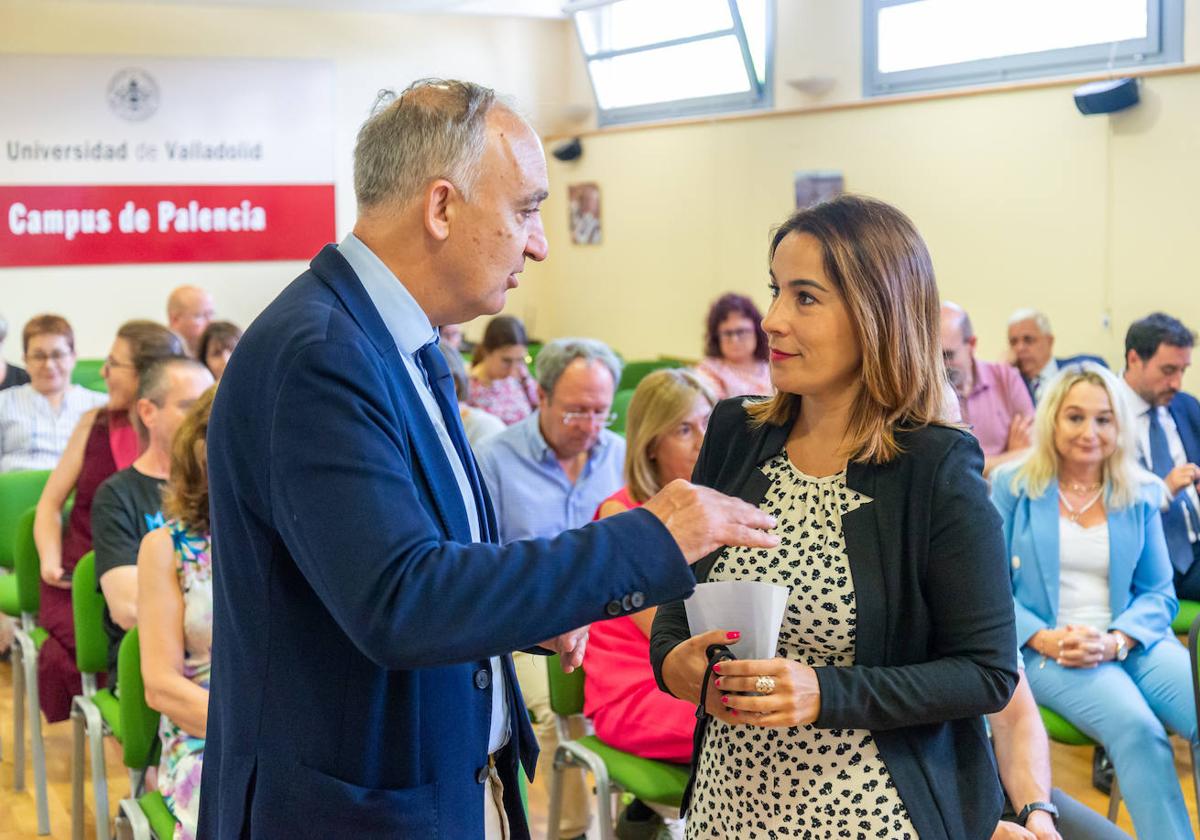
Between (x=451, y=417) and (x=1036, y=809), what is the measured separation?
140 centimetres

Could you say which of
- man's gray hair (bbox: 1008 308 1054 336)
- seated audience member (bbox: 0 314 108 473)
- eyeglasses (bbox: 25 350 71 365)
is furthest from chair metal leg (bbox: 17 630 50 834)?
man's gray hair (bbox: 1008 308 1054 336)

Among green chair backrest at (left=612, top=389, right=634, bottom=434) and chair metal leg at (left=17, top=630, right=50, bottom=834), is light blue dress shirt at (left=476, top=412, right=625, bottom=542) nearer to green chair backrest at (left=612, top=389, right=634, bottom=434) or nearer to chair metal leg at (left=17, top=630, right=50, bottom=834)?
chair metal leg at (left=17, top=630, right=50, bottom=834)

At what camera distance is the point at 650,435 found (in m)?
3.25

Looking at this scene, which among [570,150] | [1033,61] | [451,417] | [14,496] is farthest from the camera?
[570,150]

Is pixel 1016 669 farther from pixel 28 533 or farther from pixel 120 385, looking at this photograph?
pixel 120 385

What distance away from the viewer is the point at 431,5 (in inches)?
398

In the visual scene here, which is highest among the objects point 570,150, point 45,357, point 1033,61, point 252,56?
point 252,56

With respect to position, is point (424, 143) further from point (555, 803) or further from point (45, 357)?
point (45, 357)

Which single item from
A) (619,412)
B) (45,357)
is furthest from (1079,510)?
(45,357)

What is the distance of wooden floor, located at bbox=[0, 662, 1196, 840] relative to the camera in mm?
4215

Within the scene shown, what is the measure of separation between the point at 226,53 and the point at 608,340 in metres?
3.63

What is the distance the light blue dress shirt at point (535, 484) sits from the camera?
4.22 m

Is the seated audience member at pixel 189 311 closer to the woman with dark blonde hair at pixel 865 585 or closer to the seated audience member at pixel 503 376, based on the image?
the seated audience member at pixel 503 376

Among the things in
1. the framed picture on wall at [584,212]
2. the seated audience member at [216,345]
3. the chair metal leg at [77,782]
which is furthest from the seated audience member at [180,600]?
the framed picture on wall at [584,212]
